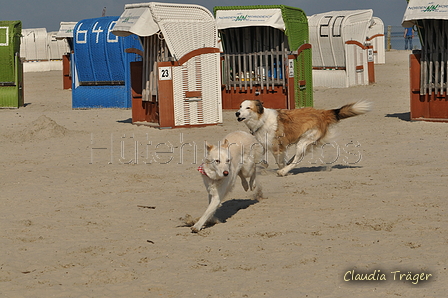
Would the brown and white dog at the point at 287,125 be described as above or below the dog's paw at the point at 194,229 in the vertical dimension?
above

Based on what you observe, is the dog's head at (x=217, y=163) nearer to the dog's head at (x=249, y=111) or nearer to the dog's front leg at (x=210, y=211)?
the dog's front leg at (x=210, y=211)

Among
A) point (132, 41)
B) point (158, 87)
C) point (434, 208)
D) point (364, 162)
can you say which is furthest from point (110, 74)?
point (434, 208)

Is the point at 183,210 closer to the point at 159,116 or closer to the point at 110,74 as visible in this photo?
the point at 159,116

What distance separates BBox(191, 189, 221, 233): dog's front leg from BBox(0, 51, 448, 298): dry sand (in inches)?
5.9

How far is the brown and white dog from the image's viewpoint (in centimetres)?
968

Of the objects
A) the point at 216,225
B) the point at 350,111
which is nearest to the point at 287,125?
the point at 350,111

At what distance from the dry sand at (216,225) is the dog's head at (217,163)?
603 mm

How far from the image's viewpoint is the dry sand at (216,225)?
5.02 metres

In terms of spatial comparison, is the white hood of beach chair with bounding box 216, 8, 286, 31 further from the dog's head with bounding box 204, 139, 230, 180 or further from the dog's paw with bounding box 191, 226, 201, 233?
the dog's paw with bounding box 191, 226, 201, 233

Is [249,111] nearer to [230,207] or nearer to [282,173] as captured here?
[282,173]

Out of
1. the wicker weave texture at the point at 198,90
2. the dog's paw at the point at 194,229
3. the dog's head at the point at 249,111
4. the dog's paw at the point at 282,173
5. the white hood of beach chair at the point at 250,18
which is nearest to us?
the dog's paw at the point at 194,229

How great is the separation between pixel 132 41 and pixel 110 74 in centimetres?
143

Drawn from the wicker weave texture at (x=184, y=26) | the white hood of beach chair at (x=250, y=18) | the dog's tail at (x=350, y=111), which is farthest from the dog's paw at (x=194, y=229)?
the white hood of beach chair at (x=250, y=18)

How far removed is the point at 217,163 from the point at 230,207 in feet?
4.39
